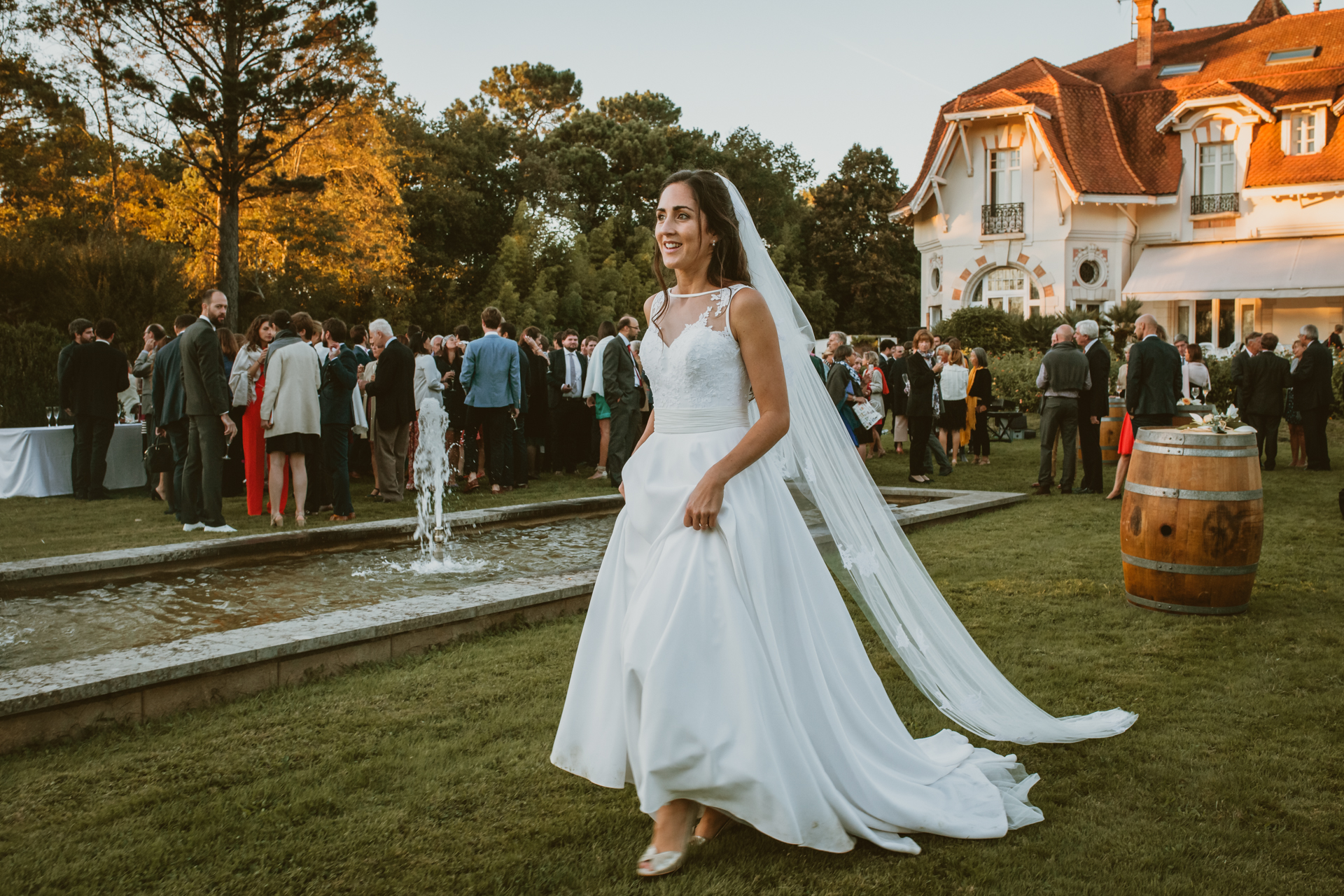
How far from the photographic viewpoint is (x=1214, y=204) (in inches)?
1093

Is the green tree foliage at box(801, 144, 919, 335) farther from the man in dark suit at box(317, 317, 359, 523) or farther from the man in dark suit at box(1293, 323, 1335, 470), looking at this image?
the man in dark suit at box(317, 317, 359, 523)

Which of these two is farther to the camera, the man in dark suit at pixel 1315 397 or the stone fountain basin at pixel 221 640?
the man in dark suit at pixel 1315 397

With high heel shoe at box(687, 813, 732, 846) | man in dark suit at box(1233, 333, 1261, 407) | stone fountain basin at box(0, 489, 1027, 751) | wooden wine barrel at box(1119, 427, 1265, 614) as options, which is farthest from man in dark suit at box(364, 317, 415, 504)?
man in dark suit at box(1233, 333, 1261, 407)

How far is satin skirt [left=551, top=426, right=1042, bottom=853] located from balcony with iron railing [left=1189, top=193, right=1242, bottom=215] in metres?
29.5

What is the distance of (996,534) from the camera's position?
8414mm

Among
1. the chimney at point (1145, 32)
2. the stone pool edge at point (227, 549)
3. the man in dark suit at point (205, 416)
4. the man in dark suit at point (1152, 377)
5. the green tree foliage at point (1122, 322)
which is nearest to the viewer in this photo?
the stone pool edge at point (227, 549)

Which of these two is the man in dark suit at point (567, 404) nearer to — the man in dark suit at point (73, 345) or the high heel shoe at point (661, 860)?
the man in dark suit at point (73, 345)

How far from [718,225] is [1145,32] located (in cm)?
3441

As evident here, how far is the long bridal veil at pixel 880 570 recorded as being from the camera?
3.44 m

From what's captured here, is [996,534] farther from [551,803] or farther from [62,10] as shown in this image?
[62,10]

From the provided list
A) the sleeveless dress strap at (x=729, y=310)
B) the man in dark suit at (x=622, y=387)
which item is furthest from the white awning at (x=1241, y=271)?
the sleeveless dress strap at (x=729, y=310)

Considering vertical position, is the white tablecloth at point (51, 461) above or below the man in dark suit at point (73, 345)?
below

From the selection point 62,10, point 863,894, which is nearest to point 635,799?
point 863,894

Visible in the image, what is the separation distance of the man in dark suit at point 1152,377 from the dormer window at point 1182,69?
25074 mm
